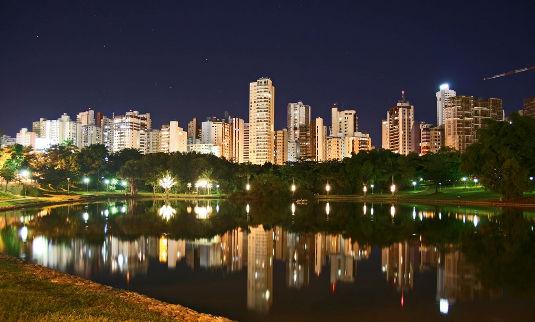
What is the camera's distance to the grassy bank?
35.5 ft

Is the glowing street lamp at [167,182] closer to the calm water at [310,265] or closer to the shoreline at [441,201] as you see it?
the shoreline at [441,201]

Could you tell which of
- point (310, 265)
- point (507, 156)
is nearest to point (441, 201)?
point (507, 156)

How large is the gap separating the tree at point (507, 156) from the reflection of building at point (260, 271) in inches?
1511

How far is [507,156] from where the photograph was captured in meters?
59.2

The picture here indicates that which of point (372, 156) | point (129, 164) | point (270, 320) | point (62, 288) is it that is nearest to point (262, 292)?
point (270, 320)

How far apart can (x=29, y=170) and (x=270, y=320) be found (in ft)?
280

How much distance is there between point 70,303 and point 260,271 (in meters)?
9.19

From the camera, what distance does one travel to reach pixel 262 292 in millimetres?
16625

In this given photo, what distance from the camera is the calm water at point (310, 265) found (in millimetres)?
14867

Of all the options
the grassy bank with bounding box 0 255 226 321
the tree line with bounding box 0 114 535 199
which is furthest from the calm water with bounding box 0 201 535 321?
the tree line with bounding box 0 114 535 199

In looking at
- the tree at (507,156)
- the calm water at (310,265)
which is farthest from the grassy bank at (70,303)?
the tree at (507,156)

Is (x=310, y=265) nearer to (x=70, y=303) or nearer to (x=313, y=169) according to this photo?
(x=70, y=303)

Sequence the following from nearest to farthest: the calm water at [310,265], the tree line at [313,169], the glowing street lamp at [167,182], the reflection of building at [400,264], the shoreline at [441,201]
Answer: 1. the calm water at [310,265]
2. the reflection of building at [400,264]
3. the shoreline at [441,201]
4. the tree line at [313,169]
5. the glowing street lamp at [167,182]

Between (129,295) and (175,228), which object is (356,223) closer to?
(175,228)
